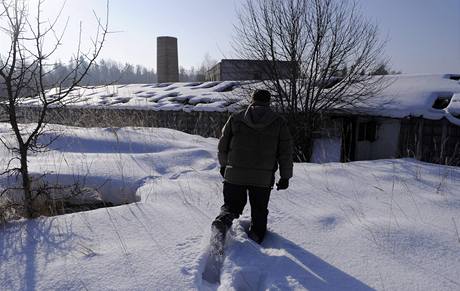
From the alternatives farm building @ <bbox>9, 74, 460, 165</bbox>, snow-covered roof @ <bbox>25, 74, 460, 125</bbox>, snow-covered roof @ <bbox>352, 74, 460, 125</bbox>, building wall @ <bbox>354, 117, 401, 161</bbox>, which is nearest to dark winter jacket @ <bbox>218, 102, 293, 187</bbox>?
snow-covered roof @ <bbox>25, 74, 460, 125</bbox>

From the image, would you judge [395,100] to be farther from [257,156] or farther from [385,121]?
[257,156]

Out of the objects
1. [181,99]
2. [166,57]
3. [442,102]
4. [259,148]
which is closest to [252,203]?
[259,148]

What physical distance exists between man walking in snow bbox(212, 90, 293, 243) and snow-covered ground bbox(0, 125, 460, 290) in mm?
291

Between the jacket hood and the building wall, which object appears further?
the building wall

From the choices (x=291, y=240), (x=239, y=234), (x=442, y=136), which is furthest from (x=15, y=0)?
(x=442, y=136)

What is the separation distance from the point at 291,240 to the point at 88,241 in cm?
182

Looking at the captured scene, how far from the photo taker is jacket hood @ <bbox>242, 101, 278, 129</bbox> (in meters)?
3.21

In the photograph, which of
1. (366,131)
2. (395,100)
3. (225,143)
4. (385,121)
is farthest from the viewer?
(366,131)

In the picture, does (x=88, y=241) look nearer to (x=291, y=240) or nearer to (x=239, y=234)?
(x=239, y=234)

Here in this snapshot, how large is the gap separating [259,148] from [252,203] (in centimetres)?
55

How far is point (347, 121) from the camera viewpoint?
10.8m

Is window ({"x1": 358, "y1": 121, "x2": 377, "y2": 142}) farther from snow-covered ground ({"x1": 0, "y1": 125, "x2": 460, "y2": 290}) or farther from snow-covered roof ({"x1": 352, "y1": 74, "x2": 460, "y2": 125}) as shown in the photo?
snow-covered ground ({"x1": 0, "y1": 125, "x2": 460, "y2": 290})

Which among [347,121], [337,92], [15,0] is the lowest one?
[347,121]

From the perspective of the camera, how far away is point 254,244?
3.20 metres
